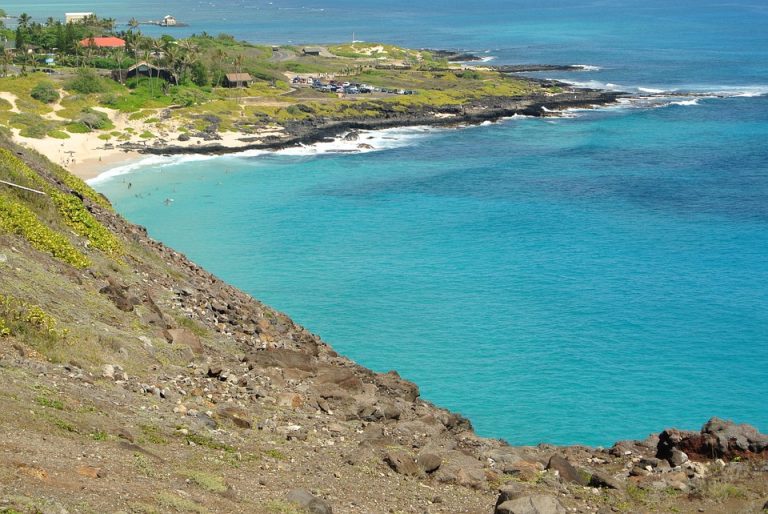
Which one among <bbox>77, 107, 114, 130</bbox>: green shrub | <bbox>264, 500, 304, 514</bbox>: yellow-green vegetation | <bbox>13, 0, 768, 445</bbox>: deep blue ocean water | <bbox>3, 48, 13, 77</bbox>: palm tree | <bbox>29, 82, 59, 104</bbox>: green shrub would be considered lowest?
<bbox>13, 0, 768, 445</bbox>: deep blue ocean water

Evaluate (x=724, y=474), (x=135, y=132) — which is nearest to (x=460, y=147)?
(x=135, y=132)

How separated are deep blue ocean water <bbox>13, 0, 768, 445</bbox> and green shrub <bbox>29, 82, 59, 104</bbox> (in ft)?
67.0

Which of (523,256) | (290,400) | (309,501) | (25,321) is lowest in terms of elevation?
(523,256)

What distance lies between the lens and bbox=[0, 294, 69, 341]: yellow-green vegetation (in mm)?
23531

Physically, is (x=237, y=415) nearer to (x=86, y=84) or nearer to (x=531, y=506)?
(x=531, y=506)

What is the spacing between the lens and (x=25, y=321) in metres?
24.0

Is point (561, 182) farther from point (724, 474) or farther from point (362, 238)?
point (724, 474)

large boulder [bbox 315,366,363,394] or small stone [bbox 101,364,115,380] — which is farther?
large boulder [bbox 315,366,363,394]

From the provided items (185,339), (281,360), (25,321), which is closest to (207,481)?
(25,321)

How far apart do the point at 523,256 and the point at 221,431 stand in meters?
41.8

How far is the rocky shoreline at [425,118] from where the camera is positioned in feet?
308

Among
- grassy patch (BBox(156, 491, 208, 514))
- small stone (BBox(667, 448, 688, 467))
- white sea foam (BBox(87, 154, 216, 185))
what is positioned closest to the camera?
grassy patch (BBox(156, 491, 208, 514))

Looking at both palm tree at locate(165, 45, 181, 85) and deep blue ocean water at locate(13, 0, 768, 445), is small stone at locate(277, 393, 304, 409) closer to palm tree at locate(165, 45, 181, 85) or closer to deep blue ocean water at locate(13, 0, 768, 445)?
deep blue ocean water at locate(13, 0, 768, 445)

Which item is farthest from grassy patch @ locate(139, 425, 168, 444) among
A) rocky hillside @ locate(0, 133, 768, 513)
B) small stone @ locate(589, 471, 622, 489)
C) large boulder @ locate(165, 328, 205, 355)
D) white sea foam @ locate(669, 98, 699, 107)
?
white sea foam @ locate(669, 98, 699, 107)
